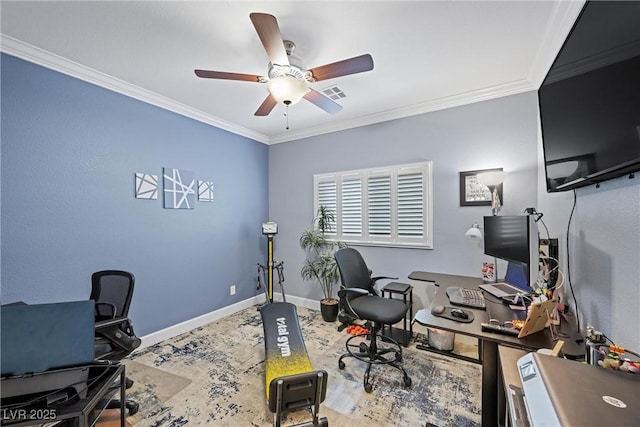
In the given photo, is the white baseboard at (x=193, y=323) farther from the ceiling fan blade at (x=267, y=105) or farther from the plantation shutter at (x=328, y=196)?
the ceiling fan blade at (x=267, y=105)

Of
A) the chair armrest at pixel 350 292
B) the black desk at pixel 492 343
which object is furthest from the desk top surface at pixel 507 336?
the chair armrest at pixel 350 292

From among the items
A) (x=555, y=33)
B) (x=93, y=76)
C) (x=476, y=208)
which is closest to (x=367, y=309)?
(x=476, y=208)

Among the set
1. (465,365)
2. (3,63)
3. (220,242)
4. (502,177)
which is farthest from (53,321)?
(502,177)

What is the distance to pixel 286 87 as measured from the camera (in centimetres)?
182

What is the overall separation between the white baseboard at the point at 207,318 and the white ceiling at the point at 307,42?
2.65 metres

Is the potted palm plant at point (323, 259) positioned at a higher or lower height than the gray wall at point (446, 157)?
lower

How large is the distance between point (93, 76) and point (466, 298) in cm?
379

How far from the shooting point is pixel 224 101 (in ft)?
9.84

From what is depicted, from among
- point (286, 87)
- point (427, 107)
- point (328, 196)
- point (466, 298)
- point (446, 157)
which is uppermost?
point (427, 107)

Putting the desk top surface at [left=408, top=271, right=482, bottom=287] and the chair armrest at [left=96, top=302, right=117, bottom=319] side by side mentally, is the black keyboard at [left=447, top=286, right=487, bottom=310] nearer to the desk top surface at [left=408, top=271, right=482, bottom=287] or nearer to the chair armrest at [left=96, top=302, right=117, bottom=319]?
the desk top surface at [left=408, top=271, right=482, bottom=287]

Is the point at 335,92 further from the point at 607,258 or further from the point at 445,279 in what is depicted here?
the point at 607,258

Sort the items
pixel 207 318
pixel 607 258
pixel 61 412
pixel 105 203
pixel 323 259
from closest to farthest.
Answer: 1. pixel 61 412
2. pixel 607 258
3. pixel 105 203
4. pixel 207 318
5. pixel 323 259

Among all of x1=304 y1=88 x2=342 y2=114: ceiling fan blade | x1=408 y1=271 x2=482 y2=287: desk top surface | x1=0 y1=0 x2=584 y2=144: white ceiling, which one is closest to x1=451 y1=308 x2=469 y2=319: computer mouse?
x1=408 y1=271 x2=482 y2=287: desk top surface

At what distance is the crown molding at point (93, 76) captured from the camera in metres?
1.97
